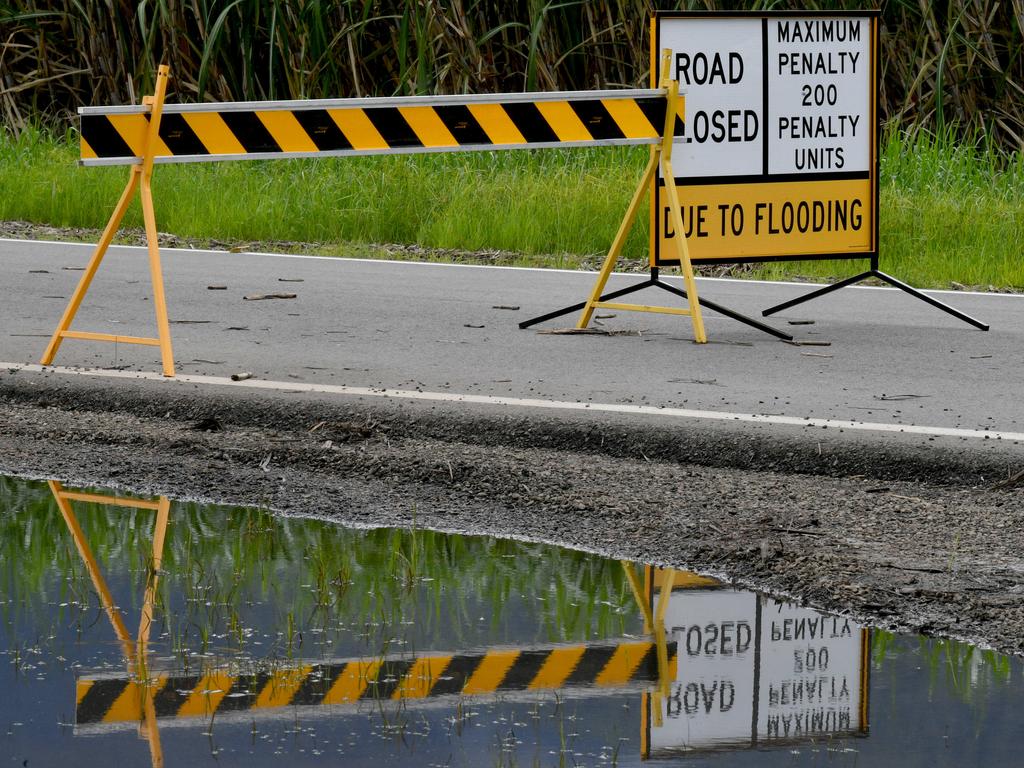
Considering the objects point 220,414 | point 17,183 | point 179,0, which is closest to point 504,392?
point 220,414

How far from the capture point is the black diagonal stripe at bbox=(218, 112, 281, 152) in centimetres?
840

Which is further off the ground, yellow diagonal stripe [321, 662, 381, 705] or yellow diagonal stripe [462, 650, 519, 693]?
yellow diagonal stripe [321, 662, 381, 705]

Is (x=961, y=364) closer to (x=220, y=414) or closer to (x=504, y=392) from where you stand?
(x=504, y=392)

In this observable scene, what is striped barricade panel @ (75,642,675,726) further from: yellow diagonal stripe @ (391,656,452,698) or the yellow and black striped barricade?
the yellow and black striped barricade

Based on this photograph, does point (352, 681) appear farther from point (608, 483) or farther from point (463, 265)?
point (463, 265)

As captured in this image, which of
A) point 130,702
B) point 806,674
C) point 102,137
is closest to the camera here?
point 130,702

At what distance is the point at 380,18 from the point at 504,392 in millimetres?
10469

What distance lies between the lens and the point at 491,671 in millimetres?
4570

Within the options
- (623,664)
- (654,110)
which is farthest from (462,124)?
(623,664)

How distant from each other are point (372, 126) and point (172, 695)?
481 centimetres

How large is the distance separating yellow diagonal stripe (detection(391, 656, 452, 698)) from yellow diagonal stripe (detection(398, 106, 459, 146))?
4568 mm

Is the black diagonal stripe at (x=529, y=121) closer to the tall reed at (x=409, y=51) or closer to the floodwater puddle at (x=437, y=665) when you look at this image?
the floodwater puddle at (x=437, y=665)

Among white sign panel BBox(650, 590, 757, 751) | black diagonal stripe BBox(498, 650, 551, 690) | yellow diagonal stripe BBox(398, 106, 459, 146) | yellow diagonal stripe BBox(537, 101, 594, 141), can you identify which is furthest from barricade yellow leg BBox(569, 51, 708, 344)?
black diagonal stripe BBox(498, 650, 551, 690)

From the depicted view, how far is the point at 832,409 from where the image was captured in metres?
7.59
